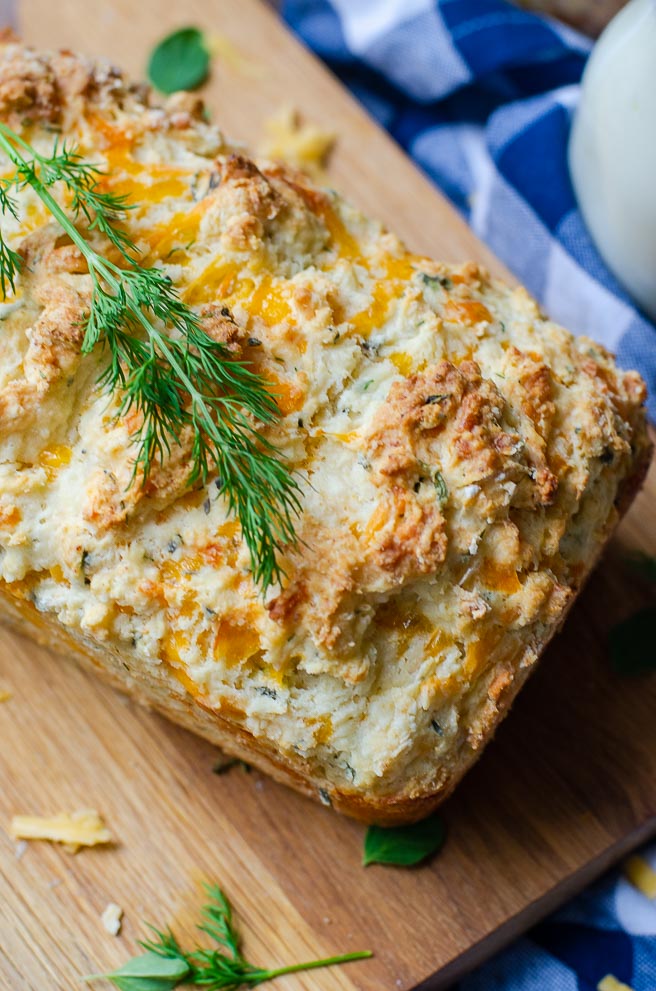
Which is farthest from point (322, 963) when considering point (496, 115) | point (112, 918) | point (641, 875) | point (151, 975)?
point (496, 115)

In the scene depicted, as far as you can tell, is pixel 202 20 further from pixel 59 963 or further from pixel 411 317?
pixel 59 963

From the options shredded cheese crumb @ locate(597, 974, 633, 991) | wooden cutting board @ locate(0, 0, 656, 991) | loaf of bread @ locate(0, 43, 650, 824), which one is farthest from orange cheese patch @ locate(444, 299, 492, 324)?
shredded cheese crumb @ locate(597, 974, 633, 991)

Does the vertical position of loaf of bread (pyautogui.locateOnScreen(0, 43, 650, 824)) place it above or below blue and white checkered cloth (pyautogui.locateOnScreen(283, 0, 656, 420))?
below

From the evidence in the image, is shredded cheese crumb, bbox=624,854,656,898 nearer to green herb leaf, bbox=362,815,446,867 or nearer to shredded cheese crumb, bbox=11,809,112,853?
green herb leaf, bbox=362,815,446,867

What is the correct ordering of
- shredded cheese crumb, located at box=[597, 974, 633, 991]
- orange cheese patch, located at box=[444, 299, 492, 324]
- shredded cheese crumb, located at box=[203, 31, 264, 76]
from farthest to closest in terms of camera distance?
1. shredded cheese crumb, located at box=[203, 31, 264, 76]
2. shredded cheese crumb, located at box=[597, 974, 633, 991]
3. orange cheese patch, located at box=[444, 299, 492, 324]

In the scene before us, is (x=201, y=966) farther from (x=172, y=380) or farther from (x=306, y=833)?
(x=172, y=380)
